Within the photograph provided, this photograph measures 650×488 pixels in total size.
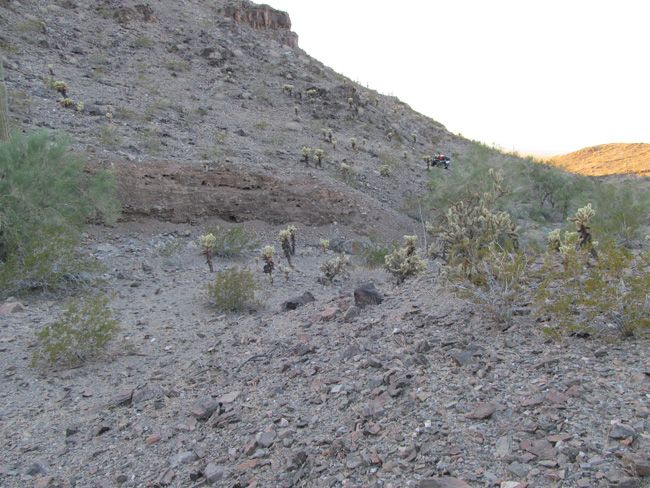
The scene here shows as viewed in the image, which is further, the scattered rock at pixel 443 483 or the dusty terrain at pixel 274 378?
the dusty terrain at pixel 274 378

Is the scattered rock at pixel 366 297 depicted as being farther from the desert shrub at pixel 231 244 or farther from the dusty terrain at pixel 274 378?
the desert shrub at pixel 231 244

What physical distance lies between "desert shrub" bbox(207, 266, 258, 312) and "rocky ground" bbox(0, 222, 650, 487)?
41.9 inches

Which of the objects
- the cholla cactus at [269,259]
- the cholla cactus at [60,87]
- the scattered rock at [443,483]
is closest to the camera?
the scattered rock at [443,483]

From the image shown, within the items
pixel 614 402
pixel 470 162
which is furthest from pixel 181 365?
pixel 470 162

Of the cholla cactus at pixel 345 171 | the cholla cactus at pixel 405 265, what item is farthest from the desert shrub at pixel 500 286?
the cholla cactus at pixel 345 171

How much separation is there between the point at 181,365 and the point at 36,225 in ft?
17.0

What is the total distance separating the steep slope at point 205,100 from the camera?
1597 cm

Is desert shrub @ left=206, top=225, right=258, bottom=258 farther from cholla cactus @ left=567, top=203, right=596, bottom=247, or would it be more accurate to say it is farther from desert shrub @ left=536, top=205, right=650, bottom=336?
desert shrub @ left=536, top=205, right=650, bottom=336

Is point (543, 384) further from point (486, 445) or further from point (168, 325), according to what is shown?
point (168, 325)

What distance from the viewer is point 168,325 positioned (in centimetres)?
786

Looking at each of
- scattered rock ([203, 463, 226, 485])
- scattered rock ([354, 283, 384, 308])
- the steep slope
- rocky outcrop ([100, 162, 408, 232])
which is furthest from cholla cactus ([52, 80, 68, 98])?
scattered rock ([203, 463, 226, 485])

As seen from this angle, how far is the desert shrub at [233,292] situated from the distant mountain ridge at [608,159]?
4029 cm

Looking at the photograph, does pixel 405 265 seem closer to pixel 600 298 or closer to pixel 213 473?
pixel 600 298

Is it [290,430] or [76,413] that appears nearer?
[290,430]
